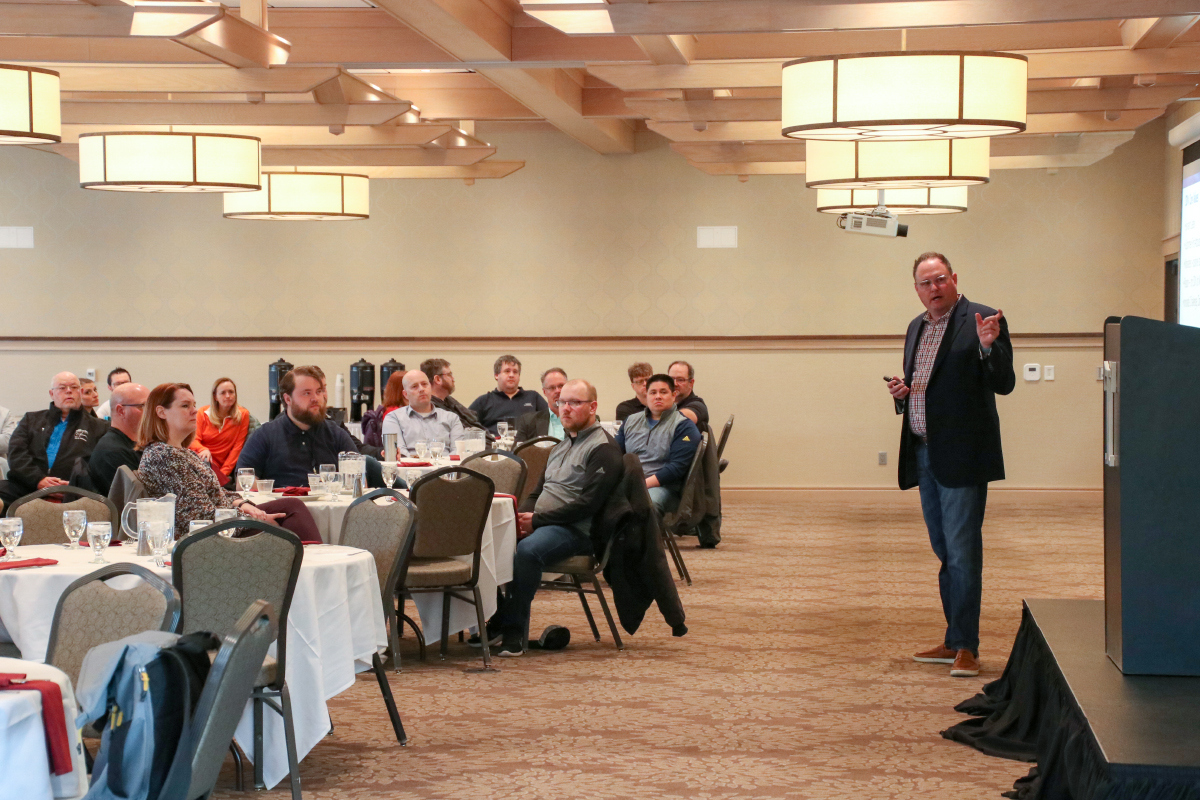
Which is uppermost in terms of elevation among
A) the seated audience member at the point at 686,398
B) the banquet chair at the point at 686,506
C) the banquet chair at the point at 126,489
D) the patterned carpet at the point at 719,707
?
the seated audience member at the point at 686,398

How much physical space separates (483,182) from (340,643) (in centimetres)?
914

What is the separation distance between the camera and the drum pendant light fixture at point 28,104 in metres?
6.08

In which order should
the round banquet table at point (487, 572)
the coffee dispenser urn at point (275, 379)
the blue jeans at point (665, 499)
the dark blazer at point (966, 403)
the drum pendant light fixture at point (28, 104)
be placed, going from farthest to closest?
the coffee dispenser urn at point (275, 379), the blue jeans at point (665, 499), the round banquet table at point (487, 572), the drum pendant light fixture at point (28, 104), the dark blazer at point (966, 403)

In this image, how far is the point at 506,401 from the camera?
1088 cm

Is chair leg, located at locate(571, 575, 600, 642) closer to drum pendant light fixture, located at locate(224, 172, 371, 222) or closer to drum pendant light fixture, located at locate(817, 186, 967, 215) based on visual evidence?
drum pendant light fixture, located at locate(817, 186, 967, 215)

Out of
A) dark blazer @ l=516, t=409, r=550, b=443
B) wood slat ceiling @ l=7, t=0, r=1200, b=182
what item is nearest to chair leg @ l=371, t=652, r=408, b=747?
wood slat ceiling @ l=7, t=0, r=1200, b=182

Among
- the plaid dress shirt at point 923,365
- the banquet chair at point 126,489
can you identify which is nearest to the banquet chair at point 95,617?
the banquet chair at point 126,489

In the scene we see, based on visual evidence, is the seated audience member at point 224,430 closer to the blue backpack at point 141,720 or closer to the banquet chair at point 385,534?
the banquet chair at point 385,534

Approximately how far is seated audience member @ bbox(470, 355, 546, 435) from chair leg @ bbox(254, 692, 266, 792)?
654 cm

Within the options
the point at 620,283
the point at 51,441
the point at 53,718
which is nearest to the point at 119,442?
the point at 51,441

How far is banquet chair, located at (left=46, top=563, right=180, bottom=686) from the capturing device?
370 cm

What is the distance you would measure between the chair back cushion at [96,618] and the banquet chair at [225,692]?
2.71 ft

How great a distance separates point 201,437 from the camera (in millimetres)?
9656

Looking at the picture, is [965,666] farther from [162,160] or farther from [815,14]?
[162,160]
